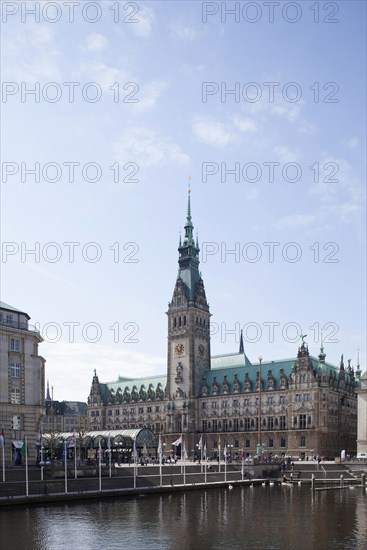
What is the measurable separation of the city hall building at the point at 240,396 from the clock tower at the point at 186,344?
0.91 feet

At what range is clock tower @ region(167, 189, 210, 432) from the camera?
186 m

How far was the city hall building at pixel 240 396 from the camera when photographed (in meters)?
162

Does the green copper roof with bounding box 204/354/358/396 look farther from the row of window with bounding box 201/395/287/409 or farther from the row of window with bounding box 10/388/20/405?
the row of window with bounding box 10/388/20/405

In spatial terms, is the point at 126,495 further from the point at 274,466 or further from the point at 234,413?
the point at 234,413

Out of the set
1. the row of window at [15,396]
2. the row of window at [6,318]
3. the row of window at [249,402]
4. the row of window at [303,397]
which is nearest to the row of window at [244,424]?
the row of window at [249,402]

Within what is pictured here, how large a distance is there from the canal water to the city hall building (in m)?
72.2

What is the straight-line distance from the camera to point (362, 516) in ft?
229

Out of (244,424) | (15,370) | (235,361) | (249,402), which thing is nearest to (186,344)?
(235,361)

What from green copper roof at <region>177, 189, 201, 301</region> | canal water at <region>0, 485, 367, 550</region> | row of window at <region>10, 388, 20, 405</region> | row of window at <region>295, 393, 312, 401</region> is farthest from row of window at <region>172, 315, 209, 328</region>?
canal water at <region>0, 485, 367, 550</region>

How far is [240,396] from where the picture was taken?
179 m

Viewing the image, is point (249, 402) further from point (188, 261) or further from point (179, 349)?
point (188, 261)

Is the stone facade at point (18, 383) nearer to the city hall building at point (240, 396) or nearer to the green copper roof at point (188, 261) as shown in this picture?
the city hall building at point (240, 396)

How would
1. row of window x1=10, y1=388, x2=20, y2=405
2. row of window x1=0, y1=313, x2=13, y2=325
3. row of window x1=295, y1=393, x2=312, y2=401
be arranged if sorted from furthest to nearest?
1. row of window x1=295, y1=393, x2=312, y2=401
2. row of window x1=0, y1=313, x2=13, y2=325
3. row of window x1=10, y1=388, x2=20, y2=405

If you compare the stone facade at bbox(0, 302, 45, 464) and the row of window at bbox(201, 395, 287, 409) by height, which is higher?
the stone facade at bbox(0, 302, 45, 464)
